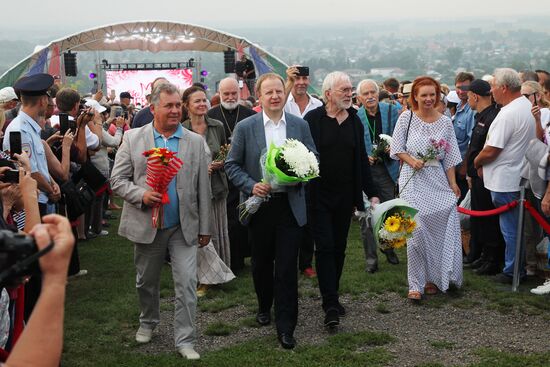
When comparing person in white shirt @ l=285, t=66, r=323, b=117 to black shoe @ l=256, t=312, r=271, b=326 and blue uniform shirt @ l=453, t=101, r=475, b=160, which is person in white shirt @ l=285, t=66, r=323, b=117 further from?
black shoe @ l=256, t=312, r=271, b=326

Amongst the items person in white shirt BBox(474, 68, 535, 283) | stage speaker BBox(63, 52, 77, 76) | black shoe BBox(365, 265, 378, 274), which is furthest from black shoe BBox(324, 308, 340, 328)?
stage speaker BBox(63, 52, 77, 76)

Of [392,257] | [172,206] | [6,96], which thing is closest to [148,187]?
[172,206]

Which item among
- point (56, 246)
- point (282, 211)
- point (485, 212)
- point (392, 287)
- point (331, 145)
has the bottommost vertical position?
point (392, 287)

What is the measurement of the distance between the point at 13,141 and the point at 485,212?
521cm

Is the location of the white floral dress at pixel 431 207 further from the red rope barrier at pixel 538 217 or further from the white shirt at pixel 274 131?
the white shirt at pixel 274 131

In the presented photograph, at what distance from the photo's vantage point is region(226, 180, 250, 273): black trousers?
9484 millimetres

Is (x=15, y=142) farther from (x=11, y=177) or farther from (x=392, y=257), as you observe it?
(x=392, y=257)

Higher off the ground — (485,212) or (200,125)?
(200,125)

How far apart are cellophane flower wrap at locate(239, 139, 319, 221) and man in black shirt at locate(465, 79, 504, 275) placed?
3.28m

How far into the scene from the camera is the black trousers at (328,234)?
24.1ft

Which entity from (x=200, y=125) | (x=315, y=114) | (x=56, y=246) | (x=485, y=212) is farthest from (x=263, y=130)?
(x=56, y=246)

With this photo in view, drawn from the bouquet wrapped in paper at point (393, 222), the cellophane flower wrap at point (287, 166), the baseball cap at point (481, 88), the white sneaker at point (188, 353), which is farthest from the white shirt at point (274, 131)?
the baseball cap at point (481, 88)

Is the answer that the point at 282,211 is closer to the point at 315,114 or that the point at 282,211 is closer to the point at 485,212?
the point at 315,114

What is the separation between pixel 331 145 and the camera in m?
7.41
